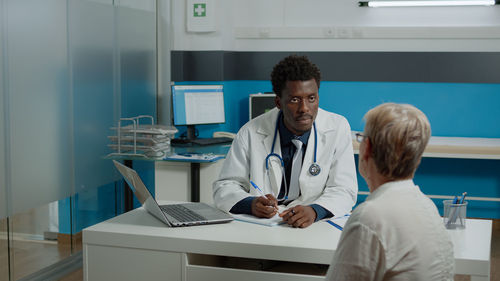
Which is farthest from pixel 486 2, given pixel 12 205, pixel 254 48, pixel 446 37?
pixel 12 205

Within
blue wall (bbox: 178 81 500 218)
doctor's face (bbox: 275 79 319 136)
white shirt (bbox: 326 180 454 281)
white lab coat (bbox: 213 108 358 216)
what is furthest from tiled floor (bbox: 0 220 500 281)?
white shirt (bbox: 326 180 454 281)

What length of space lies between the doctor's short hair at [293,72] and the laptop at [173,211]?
561 millimetres

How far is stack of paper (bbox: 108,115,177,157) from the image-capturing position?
11.6ft

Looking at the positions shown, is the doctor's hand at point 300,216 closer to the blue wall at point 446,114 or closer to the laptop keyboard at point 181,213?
the laptop keyboard at point 181,213

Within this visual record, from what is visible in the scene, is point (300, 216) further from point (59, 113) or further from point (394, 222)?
point (59, 113)

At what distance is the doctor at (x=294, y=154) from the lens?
2035mm

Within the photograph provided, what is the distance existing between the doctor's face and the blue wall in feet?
7.90

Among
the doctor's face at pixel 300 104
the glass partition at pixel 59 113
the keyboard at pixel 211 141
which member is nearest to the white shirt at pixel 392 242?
the doctor's face at pixel 300 104

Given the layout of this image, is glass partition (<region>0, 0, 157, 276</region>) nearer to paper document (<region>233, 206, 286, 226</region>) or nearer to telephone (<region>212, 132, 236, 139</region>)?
telephone (<region>212, 132, 236, 139</region>)

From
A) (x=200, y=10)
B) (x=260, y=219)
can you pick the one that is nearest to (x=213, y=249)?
(x=260, y=219)

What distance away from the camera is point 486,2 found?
425 centimetres

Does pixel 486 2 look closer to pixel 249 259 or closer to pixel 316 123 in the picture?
pixel 316 123

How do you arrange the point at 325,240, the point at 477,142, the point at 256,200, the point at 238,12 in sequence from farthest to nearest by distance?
the point at 238,12 < the point at 477,142 < the point at 256,200 < the point at 325,240

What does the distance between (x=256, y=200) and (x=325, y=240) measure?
1.14 feet
